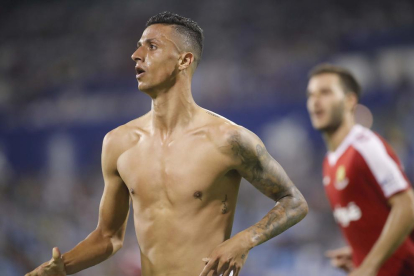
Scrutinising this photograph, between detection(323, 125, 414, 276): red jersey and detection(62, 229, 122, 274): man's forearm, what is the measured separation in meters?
1.69

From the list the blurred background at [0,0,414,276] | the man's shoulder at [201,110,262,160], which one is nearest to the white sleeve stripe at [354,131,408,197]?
the man's shoulder at [201,110,262,160]

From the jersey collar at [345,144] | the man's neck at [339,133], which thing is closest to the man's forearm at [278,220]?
the jersey collar at [345,144]

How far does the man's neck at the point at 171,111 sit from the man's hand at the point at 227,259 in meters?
0.76

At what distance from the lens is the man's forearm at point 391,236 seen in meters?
3.51

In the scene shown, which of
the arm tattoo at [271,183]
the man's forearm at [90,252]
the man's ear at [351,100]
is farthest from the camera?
the man's ear at [351,100]

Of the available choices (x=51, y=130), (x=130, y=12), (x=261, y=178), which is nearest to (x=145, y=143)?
(x=261, y=178)

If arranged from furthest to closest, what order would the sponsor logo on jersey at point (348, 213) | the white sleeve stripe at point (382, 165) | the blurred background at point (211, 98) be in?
the blurred background at point (211, 98) → the sponsor logo on jersey at point (348, 213) → the white sleeve stripe at point (382, 165)

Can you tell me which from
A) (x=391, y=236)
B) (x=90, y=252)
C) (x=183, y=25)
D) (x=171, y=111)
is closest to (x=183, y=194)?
(x=171, y=111)

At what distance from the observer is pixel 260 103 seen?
912 cm

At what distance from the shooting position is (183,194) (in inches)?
114

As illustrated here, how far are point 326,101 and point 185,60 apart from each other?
1.59m

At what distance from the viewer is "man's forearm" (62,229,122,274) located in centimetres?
304

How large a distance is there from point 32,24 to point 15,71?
1262 mm

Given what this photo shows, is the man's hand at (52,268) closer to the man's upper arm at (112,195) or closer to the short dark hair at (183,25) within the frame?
the man's upper arm at (112,195)
